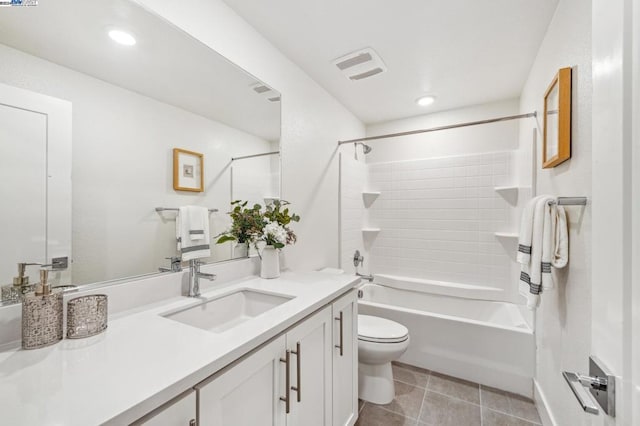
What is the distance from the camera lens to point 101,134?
1.00m

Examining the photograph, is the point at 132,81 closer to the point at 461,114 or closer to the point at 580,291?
the point at 580,291

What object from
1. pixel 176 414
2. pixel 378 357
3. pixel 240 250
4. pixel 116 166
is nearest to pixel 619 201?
pixel 176 414

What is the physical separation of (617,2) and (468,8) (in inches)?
53.6

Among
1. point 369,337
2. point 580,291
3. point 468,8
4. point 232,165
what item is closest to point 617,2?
point 580,291

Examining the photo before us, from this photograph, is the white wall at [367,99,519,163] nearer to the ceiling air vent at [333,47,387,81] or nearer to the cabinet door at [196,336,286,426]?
the ceiling air vent at [333,47,387,81]

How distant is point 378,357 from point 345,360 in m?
0.46

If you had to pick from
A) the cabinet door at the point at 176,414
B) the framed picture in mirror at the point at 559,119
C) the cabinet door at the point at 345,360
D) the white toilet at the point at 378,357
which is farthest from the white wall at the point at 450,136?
the cabinet door at the point at 176,414

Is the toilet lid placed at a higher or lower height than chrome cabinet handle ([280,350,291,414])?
lower

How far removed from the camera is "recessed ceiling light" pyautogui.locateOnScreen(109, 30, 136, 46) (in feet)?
3.40

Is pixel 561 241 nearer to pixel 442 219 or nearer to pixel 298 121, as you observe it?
pixel 442 219

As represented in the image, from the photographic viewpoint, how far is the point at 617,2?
1.47 ft

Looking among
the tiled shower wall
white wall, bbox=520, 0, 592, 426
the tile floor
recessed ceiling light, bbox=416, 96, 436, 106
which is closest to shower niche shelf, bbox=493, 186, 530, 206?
the tiled shower wall

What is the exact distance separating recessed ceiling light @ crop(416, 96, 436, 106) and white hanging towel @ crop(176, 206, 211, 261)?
2.34 metres

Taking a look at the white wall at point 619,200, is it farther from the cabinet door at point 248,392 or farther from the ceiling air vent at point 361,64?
the ceiling air vent at point 361,64
